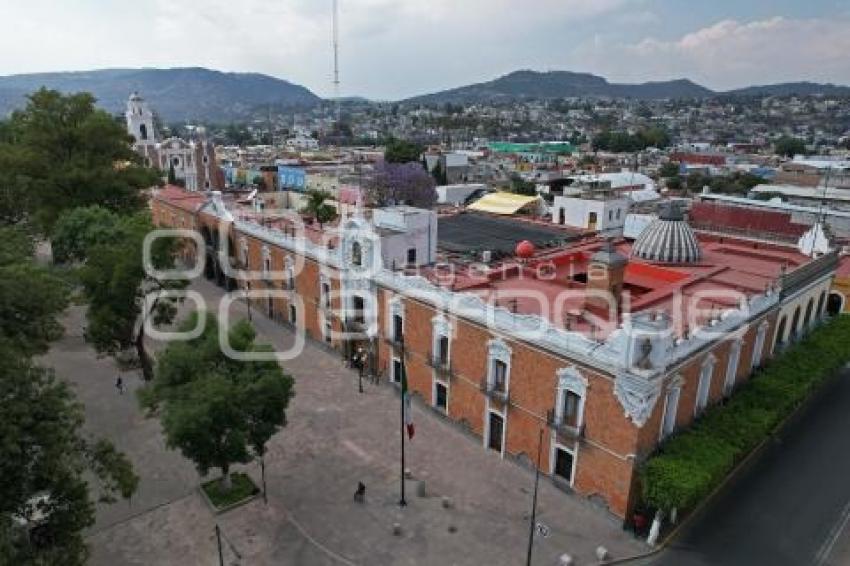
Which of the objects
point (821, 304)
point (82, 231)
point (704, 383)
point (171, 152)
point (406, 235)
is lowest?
point (821, 304)

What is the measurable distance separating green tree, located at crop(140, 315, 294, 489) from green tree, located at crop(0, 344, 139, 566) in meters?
3.87

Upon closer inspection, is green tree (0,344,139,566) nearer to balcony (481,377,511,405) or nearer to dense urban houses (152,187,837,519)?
dense urban houses (152,187,837,519)

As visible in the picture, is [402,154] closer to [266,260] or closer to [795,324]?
[266,260]

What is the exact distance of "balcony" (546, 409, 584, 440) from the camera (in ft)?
73.6

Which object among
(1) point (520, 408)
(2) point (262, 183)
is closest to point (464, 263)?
(1) point (520, 408)

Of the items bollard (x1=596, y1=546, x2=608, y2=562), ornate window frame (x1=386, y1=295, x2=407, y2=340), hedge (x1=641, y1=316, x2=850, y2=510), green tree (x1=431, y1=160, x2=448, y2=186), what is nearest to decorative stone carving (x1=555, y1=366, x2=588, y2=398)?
hedge (x1=641, y1=316, x2=850, y2=510)

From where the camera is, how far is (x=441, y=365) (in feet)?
92.3

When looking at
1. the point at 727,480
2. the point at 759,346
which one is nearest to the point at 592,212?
the point at 759,346

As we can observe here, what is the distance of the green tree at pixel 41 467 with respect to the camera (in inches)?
551

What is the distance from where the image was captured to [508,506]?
2300 cm

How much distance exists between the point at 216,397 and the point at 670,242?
26.2m

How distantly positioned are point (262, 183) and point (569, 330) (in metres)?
72.7

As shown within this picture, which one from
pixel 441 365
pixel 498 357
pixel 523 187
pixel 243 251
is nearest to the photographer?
pixel 498 357

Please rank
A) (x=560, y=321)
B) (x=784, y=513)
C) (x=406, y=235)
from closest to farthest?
(x=784, y=513) < (x=560, y=321) < (x=406, y=235)
